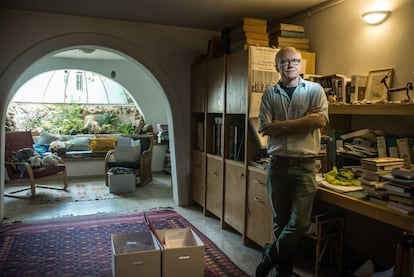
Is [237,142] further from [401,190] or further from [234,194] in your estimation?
[401,190]

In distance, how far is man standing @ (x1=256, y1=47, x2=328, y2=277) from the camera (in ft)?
7.69

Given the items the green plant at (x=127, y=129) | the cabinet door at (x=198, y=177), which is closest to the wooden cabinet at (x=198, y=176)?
the cabinet door at (x=198, y=177)

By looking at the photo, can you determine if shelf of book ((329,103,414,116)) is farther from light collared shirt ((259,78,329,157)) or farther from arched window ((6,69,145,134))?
arched window ((6,69,145,134))

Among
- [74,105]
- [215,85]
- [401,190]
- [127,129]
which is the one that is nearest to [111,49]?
[215,85]

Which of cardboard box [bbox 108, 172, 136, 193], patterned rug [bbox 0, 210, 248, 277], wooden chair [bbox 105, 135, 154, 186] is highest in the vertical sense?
wooden chair [bbox 105, 135, 154, 186]

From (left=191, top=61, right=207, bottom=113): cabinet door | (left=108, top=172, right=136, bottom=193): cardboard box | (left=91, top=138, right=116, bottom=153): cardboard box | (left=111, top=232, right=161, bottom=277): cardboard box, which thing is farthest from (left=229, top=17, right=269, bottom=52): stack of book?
(left=91, top=138, right=116, bottom=153): cardboard box

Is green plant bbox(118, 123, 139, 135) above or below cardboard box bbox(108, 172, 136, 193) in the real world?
above

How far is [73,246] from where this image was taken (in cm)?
320

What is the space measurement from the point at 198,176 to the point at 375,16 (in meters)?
2.68

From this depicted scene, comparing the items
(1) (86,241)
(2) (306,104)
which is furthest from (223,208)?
(2) (306,104)

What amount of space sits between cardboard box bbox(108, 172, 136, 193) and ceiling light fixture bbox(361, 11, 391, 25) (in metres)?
3.93

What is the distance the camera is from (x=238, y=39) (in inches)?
132

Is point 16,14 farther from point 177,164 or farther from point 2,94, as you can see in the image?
point 177,164

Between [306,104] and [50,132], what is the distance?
611cm
